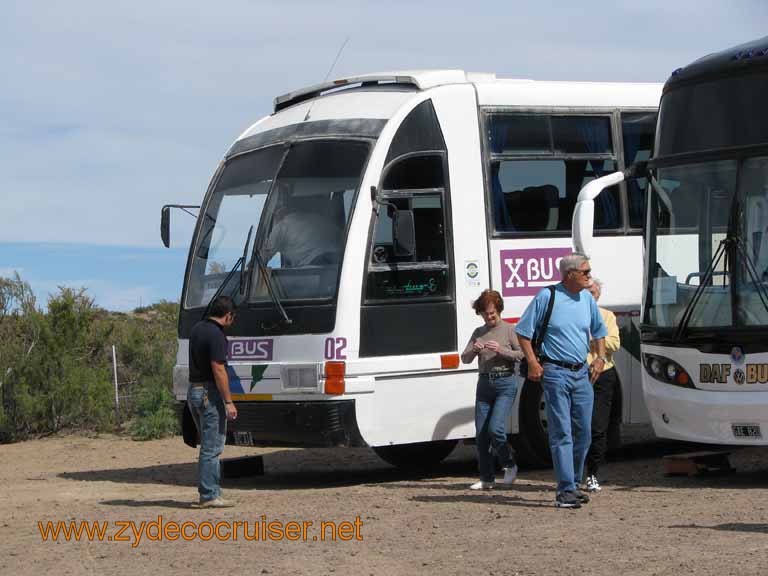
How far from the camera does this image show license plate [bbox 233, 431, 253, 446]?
1286 centimetres

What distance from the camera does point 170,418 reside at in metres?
20.6

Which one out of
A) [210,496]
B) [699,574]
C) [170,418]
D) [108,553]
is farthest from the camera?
[170,418]

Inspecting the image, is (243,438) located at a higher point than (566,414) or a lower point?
lower

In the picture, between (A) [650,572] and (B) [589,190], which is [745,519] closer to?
(A) [650,572]

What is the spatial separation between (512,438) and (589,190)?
281cm

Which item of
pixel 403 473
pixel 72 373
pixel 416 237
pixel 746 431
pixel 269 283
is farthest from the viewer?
pixel 72 373

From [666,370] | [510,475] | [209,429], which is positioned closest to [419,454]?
[510,475]

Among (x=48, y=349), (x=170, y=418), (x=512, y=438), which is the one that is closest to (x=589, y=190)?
(x=512, y=438)

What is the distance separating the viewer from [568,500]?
35.4 ft

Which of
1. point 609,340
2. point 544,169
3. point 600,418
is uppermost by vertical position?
point 544,169

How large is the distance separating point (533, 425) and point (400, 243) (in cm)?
229

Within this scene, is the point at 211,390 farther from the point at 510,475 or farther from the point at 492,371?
the point at 510,475

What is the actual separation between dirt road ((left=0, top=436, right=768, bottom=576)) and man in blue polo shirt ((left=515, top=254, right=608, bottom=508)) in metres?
0.32

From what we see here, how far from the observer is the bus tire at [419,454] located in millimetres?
14758
